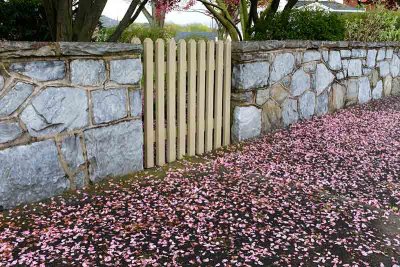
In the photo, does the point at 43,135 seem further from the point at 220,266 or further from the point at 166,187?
the point at 220,266

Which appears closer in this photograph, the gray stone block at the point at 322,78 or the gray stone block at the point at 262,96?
the gray stone block at the point at 262,96

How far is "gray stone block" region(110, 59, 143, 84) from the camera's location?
3.28 meters

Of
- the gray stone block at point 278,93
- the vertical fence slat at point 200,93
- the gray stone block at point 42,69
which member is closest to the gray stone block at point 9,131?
the gray stone block at point 42,69

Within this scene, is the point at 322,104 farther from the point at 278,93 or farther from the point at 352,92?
the point at 278,93

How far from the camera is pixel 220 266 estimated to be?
2.19m

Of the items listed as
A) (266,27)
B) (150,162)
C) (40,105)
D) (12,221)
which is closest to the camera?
(12,221)

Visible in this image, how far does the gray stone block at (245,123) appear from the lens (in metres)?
4.54

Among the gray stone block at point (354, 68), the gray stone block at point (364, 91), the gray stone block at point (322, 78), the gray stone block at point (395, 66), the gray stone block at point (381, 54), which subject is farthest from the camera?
the gray stone block at point (395, 66)

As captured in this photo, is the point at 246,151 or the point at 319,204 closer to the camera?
the point at 319,204

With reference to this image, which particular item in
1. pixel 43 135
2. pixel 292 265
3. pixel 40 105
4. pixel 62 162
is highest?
pixel 40 105

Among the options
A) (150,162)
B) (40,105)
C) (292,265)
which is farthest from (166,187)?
(292,265)

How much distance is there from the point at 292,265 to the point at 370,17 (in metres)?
7.44

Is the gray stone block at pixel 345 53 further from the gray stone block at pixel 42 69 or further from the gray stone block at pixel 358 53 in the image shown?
the gray stone block at pixel 42 69

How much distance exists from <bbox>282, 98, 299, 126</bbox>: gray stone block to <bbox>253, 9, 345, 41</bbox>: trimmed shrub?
1423mm
